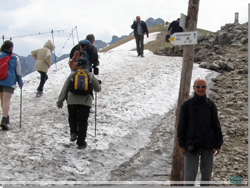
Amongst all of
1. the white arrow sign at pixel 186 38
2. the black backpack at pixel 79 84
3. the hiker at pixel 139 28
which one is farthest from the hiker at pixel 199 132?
the hiker at pixel 139 28

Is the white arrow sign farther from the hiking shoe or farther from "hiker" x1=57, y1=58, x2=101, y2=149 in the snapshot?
the hiking shoe

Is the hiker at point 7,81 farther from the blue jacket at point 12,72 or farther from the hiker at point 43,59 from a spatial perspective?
the hiker at point 43,59

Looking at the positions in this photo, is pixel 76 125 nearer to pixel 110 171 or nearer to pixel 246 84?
pixel 110 171

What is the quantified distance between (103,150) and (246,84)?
8.67 metres

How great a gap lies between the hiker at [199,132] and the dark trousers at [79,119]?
2.95 metres

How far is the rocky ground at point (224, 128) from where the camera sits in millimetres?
6840

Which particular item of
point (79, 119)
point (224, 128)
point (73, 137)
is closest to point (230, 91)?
point (224, 128)

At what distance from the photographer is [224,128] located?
932 centimetres

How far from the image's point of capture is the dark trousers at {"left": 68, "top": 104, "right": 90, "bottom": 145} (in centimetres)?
709

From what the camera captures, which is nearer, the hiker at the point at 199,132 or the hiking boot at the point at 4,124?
the hiker at the point at 199,132

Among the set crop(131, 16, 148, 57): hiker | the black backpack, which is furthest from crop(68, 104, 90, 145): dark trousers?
crop(131, 16, 148, 57): hiker

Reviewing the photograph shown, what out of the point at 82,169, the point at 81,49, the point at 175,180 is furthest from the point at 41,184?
the point at 81,49

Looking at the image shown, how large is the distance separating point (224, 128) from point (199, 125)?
502 centimetres

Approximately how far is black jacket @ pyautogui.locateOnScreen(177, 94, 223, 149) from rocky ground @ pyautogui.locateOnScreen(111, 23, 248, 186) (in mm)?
2102
